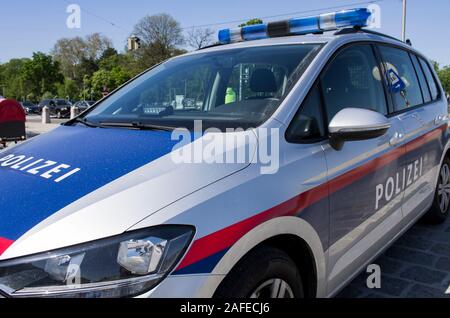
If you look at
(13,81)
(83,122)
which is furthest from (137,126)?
(13,81)

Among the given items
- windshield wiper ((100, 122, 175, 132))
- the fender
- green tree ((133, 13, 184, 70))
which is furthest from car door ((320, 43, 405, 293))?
green tree ((133, 13, 184, 70))

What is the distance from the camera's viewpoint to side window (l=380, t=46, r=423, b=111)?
2.97 meters

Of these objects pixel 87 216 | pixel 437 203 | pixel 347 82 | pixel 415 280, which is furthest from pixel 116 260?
pixel 437 203

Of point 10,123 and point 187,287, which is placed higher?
point 10,123

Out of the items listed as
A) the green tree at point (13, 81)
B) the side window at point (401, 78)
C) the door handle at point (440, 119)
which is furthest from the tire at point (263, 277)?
the green tree at point (13, 81)

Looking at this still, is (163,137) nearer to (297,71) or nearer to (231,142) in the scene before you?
(231,142)

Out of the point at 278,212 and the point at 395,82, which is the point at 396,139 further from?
the point at 278,212

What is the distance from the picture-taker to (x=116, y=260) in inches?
52.4

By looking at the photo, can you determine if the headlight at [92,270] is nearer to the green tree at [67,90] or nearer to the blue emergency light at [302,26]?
the blue emergency light at [302,26]

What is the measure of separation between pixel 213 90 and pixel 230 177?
139cm

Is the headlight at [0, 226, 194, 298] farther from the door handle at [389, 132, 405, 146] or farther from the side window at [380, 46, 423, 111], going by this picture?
the side window at [380, 46, 423, 111]

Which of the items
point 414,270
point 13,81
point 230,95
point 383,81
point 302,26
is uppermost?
point 13,81

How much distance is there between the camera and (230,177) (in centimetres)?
161

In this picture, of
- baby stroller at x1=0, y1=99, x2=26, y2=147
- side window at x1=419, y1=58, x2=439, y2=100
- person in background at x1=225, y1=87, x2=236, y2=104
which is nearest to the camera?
person in background at x1=225, y1=87, x2=236, y2=104
